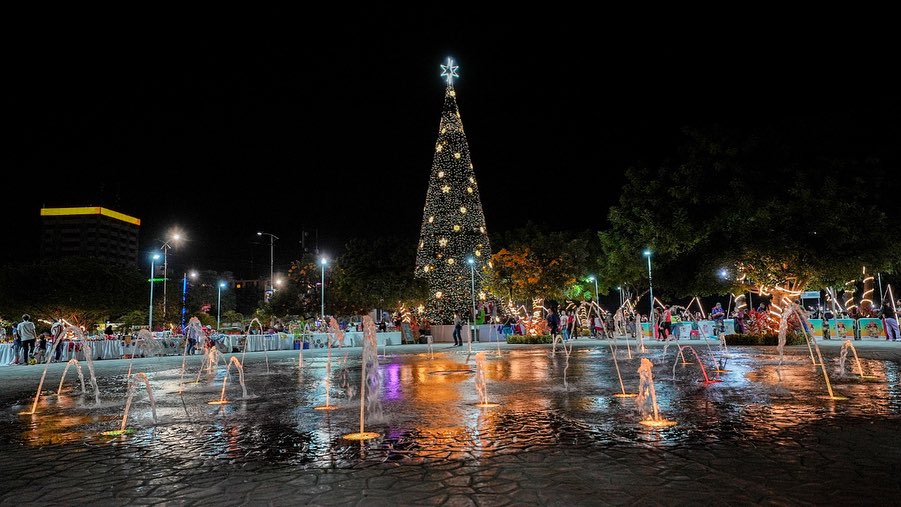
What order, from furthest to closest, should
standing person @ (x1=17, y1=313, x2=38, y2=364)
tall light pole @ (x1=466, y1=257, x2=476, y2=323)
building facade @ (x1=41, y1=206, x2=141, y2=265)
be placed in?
building facade @ (x1=41, y1=206, x2=141, y2=265) → tall light pole @ (x1=466, y1=257, x2=476, y2=323) → standing person @ (x1=17, y1=313, x2=38, y2=364)

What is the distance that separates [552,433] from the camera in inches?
279

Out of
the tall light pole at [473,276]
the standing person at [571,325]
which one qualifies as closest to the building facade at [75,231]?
the tall light pole at [473,276]

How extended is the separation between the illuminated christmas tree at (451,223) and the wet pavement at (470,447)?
87.2 feet

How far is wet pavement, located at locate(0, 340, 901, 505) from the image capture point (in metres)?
4.76

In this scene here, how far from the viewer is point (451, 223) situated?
38375 mm

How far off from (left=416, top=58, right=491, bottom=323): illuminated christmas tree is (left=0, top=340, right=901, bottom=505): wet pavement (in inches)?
1046

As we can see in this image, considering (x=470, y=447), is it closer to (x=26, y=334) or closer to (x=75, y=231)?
(x=26, y=334)

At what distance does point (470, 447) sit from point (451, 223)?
32259 millimetres

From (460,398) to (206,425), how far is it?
13.4 feet

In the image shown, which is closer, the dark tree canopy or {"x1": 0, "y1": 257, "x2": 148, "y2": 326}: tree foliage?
the dark tree canopy

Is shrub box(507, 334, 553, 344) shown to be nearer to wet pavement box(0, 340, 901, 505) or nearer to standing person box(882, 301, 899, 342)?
standing person box(882, 301, 899, 342)

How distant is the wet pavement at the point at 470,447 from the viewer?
15.6 feet

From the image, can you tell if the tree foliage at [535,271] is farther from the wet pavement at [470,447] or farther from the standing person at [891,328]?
the wet pavement at [470,447]

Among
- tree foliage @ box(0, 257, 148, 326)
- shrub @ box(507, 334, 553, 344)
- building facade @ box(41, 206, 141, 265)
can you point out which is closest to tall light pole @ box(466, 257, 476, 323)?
shrub @ box(507, 334, 553, 344)
